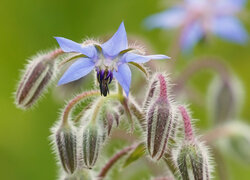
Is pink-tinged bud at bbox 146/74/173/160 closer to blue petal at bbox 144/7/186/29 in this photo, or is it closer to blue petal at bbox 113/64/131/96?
blue petal at bbox 113/64/131/96

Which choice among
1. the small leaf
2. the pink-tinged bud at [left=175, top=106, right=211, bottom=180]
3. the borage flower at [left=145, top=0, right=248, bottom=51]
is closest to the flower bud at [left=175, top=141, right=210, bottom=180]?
the pink-tinged bud at [left=175, top=106, right=211, bottom=180]

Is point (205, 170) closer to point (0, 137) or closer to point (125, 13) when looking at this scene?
point (0, 137)

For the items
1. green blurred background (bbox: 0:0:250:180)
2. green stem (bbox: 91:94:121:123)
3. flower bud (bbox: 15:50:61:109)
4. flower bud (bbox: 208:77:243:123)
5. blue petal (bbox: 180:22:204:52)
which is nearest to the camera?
green stem (bbox: 91:94:121:123)

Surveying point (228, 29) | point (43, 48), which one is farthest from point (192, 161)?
point (43, 48)

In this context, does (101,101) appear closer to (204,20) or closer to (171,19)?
(204,20)

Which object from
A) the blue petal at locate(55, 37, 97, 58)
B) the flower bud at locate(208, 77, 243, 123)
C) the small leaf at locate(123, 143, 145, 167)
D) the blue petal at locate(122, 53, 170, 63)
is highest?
the flower bud at locate(208, 77, 243, 123)

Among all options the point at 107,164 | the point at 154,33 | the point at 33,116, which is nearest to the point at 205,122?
the point at 154,33

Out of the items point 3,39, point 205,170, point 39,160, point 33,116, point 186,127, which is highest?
point 3,39
